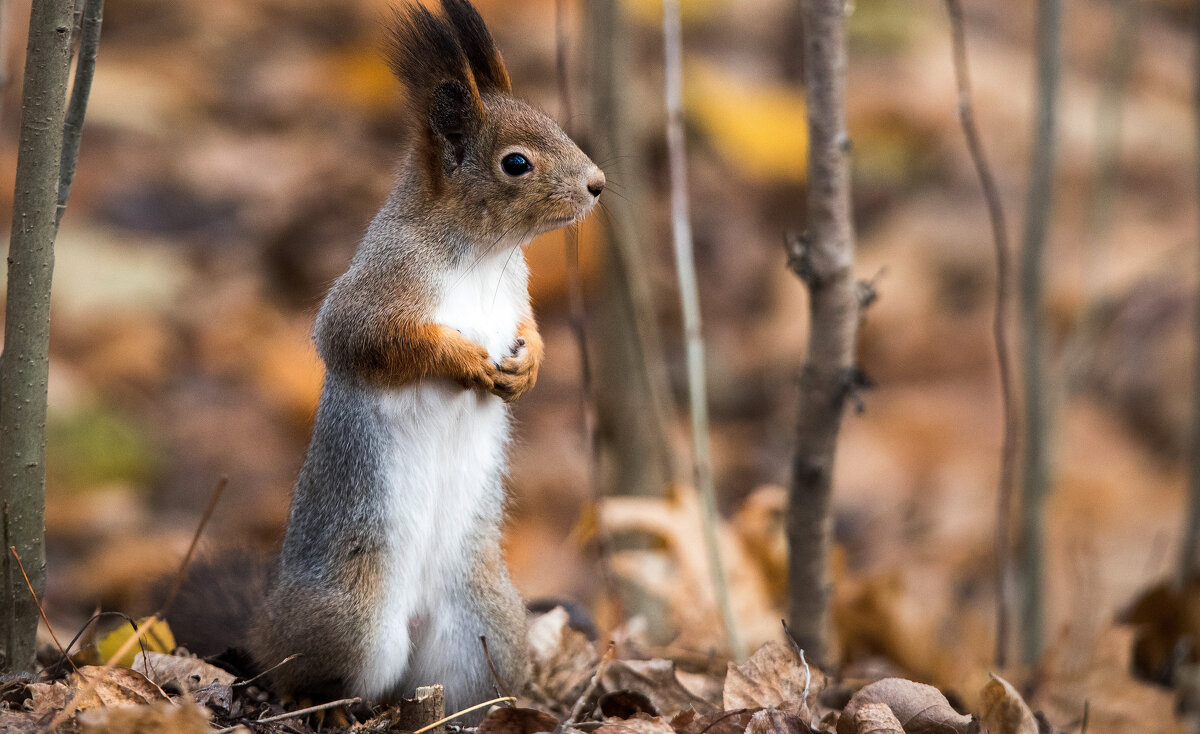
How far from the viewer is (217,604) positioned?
2.66m

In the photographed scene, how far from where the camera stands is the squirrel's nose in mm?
2236

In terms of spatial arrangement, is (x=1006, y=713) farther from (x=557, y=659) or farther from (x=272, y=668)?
(x=272, y=668)

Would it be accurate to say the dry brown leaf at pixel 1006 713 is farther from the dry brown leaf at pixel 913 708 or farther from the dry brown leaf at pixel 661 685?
the dry brown leaf at pixel 661 685

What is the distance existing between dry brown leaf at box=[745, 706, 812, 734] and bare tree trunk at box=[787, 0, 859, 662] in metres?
0.69

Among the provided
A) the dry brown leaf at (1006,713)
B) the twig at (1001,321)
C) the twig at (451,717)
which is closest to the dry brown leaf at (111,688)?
the twig at (451,717)

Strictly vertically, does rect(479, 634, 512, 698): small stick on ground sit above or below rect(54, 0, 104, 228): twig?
below

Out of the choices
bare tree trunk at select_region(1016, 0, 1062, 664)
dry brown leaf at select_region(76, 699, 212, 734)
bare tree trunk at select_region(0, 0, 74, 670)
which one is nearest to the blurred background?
bare tree trunk at select_region(1016, 0, 1062, 664)

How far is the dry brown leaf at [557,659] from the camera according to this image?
2.63 m

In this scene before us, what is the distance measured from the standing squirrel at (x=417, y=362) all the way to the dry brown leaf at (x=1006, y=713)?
3.69 ft

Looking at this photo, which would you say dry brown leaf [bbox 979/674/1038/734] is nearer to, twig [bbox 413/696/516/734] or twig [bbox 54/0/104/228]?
twig [bbox 413/696/516/734]

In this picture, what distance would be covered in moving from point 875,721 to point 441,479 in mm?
982

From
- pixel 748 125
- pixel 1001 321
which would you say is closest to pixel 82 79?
pixel 1001 321

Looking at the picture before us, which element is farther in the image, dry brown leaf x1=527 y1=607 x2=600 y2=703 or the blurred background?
the blurred background

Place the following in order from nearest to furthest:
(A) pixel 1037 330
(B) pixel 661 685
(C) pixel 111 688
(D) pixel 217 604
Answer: (C) pixel 111 688, (B) pixel 661 685, (D) pixel 217 604, (A) pixel 1037 330
